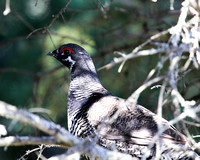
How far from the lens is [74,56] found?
4984 mm

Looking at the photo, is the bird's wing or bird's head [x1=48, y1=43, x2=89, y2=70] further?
bird's head [x1=48, y1=43, x2=89, y2=70]

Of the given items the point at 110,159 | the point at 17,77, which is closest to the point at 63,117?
the point at 17,77

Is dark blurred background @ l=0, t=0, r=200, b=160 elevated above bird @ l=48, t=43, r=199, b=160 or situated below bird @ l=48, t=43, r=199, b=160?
above

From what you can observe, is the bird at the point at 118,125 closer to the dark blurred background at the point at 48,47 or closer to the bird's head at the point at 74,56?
the bird's head at the point at 74,56

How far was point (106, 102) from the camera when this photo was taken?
13.5 feet

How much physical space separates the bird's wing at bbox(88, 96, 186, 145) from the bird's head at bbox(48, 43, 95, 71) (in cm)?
101

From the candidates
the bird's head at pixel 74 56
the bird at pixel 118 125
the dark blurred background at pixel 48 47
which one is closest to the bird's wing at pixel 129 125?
the bird at pixel 118 125

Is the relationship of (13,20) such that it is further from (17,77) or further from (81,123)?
(81,123)

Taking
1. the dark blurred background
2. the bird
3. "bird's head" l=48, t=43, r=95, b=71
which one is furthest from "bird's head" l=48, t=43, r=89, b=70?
the dark blurred background

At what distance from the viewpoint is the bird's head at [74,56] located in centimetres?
494

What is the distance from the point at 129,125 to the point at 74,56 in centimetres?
162

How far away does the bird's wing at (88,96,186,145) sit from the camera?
12.1 feet

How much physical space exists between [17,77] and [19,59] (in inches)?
16.4

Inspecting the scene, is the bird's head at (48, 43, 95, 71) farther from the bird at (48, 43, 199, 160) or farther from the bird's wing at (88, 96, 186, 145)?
the bird's wing at (88, 96, 186, 145)
